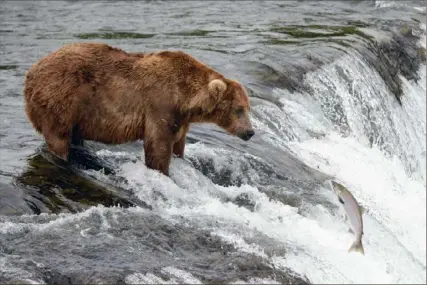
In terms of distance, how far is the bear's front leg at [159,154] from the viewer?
7.10m

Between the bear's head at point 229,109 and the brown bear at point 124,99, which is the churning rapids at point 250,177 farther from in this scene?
the bear's head at point 229,109

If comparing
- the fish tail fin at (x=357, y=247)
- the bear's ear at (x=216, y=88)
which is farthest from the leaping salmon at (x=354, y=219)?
the bear's ear at (x=216, y=88)

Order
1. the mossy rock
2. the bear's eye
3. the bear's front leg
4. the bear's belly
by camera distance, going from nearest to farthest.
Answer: the bear's front leg, the bear's belly, the bear's eye, the mossy rock

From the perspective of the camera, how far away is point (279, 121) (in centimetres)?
991

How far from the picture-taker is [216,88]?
714 centimetres

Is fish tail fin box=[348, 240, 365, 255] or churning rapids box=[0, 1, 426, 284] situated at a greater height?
fish tail fin box=[348, 240, 365, 255]


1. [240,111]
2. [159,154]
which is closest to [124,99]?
[159,154]

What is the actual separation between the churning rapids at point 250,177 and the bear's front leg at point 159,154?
0.33 ft

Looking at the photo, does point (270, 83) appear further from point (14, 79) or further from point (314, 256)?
point (314, 256)

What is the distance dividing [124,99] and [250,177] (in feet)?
4.86

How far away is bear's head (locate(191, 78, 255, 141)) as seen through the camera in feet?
23.8

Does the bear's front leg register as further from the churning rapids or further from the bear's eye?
the bear's eye

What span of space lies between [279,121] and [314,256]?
423 cm

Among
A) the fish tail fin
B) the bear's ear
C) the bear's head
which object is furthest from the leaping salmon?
the bear's ear
